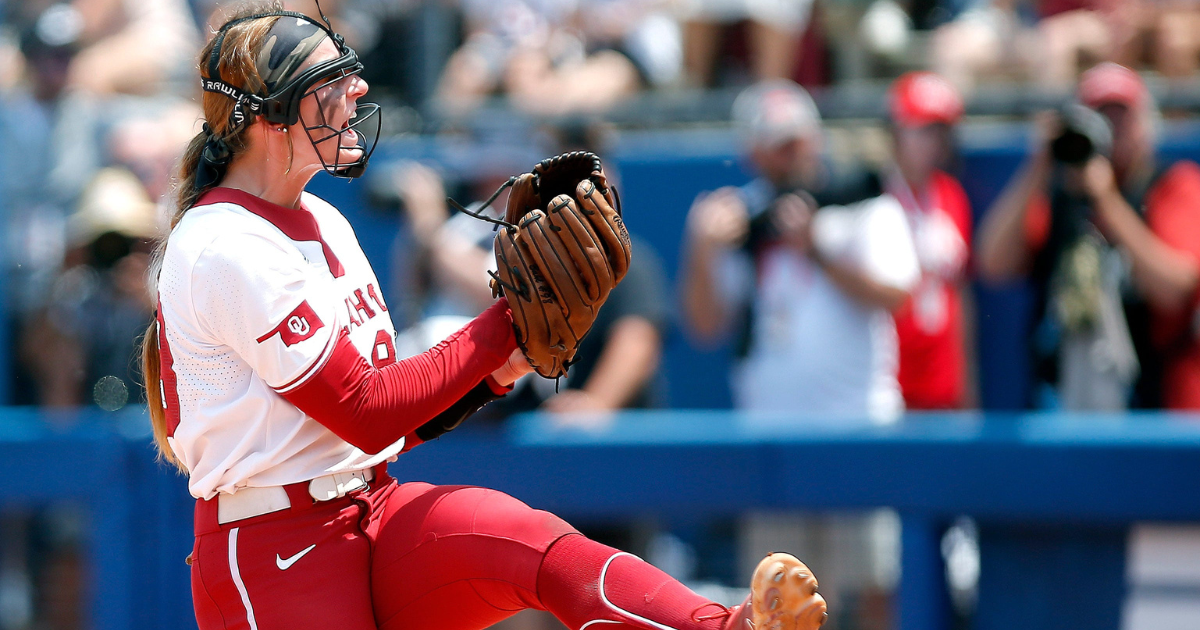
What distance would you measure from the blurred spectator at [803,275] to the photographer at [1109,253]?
514 mm

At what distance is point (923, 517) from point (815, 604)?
2.13m

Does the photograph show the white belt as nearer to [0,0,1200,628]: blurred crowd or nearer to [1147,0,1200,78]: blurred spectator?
[0,0,1200,628]: blurred crowd

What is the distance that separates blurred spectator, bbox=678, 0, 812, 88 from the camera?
6.22 metres

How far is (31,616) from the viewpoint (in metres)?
5.02

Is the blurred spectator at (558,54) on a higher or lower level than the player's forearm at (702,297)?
higher

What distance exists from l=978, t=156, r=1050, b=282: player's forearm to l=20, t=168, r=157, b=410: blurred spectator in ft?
11.4

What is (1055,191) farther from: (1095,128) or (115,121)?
(115,121)

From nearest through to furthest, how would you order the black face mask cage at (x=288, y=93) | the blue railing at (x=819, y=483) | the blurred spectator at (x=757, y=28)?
the black face mask cage at (x=288, y=93) → the blue railing at (x=819, y=483) → the blurred spectator at (x=757, y=28)

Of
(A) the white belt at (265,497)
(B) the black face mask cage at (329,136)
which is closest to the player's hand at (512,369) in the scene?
(A) the white belt at (265,497)

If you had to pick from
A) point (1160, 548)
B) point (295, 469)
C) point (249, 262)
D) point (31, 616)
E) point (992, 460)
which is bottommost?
point (31, 616)

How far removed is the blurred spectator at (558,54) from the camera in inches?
252

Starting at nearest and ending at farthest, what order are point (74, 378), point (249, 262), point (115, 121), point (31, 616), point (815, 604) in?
point (815, 604) < point (249, 262) < point (31, 616) < point (74, 378) < point (115, 121)

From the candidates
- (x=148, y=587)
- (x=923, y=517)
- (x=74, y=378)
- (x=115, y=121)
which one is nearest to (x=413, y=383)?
(x=923, y=517)

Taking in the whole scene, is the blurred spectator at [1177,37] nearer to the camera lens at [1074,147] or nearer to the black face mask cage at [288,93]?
the camera lens at [1074,147]
